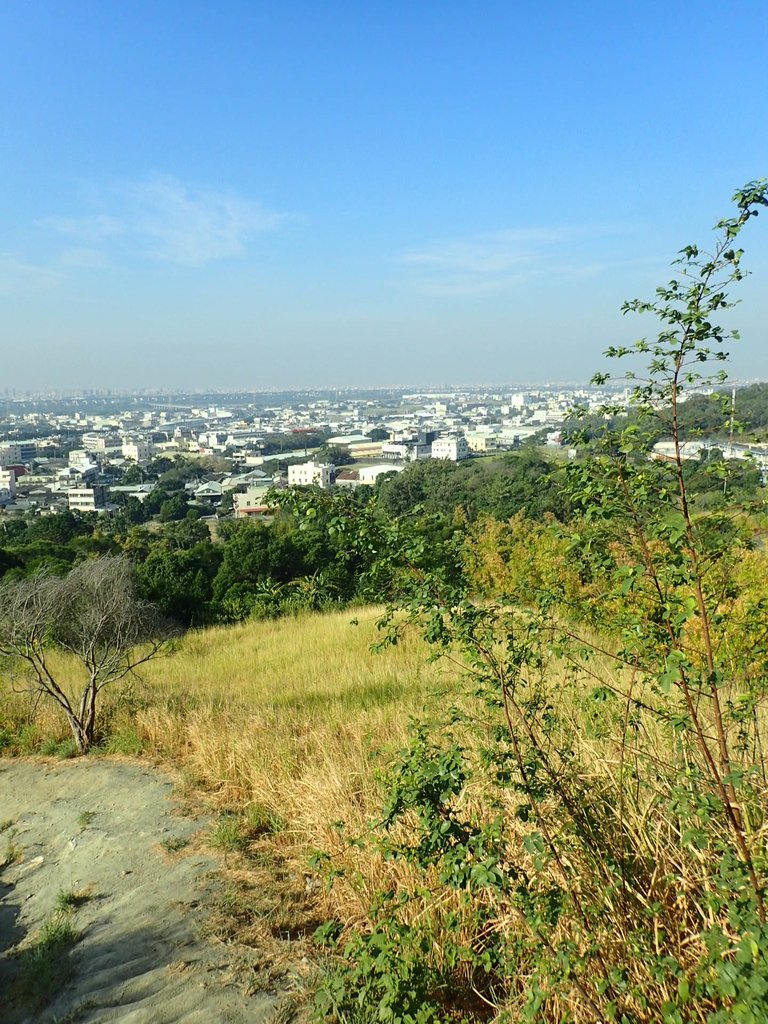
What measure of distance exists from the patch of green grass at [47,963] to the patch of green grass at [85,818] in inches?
44.1

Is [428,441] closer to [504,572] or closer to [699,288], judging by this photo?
[504,572]

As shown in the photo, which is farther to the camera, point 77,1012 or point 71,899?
point 71,899

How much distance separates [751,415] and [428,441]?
79.6 meters

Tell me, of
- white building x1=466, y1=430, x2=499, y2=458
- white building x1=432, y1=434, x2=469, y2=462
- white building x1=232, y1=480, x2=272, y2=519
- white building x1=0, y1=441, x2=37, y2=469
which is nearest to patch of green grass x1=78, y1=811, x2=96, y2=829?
white building x1=232, y1=480, x2=272, y2=519

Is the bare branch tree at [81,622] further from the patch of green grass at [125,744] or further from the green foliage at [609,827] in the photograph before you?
the green foliage at [609,827]

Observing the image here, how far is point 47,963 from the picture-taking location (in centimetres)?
330

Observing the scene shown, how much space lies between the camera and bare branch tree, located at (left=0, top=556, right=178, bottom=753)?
6.45 m

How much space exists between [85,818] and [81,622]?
2370mm

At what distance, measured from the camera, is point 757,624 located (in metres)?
3.42

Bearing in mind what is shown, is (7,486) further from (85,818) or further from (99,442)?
(85,818)

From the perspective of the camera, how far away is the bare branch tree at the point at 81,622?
6.45 meters

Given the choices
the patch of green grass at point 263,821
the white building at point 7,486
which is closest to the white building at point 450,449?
the white building at point 7,486

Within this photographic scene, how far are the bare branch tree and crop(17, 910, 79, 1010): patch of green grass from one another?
116 inches

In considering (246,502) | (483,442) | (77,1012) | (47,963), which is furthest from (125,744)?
(483,442)
